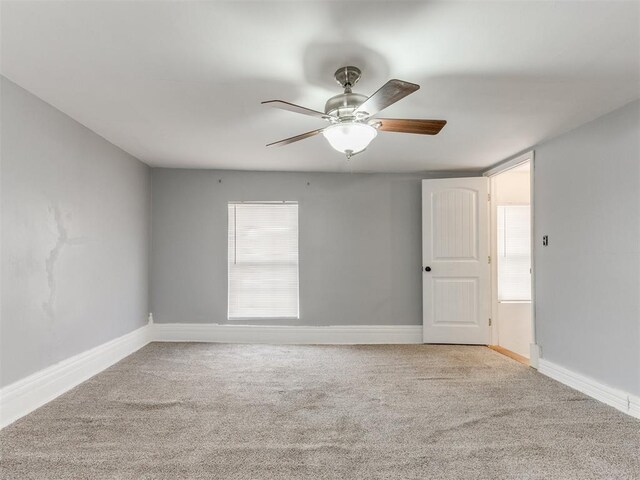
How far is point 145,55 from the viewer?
2.01 meters

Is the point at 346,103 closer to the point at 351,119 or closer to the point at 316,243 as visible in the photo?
the point at 351,119

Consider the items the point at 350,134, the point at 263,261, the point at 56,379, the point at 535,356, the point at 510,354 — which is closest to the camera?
the point at 350,134

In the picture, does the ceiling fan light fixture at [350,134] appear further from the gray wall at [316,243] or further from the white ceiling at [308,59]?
the gray wall at [316,243]

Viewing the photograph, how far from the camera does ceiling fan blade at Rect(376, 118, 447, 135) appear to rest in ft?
7.38

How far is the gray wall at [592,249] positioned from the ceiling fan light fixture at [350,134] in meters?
1.99

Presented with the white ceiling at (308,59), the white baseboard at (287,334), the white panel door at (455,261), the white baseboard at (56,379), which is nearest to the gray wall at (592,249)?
the white ceiling at (308,59)

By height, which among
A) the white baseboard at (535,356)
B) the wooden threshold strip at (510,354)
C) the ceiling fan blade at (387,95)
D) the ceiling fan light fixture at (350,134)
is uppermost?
the ceiling fan blade at (387,95)

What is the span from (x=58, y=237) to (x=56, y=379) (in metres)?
1.11

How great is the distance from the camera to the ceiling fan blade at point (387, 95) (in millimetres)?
1706

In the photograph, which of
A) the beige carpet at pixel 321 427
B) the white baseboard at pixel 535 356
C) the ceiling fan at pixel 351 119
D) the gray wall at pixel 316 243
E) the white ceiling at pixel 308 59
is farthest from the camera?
the gray wall at pixel 316 243

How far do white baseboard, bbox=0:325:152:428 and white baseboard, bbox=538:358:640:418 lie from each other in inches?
164

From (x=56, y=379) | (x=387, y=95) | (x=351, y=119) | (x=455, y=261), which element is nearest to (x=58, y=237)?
(x=56, y=379)

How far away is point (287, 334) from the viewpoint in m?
4.75

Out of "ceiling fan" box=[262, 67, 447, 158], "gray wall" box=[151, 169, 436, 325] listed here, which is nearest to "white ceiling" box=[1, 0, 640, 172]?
"ceiling fan" box=[262, 67, 447, 158]
